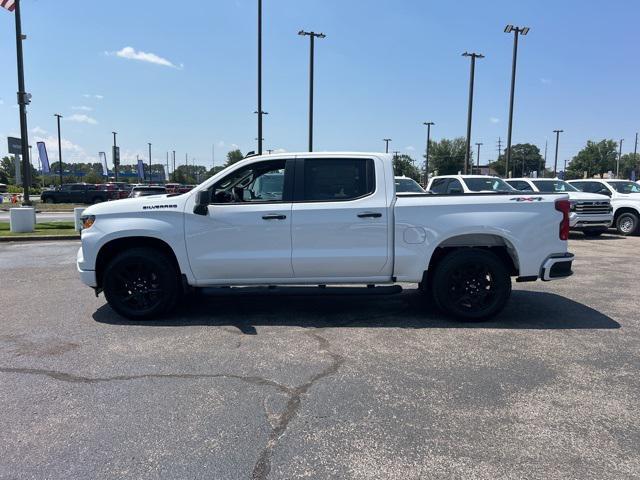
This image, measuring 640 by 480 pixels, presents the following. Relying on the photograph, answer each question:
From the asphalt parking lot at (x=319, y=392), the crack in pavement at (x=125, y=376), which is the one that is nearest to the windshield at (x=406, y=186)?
the asphalt parking lot at (x=319, y=392)

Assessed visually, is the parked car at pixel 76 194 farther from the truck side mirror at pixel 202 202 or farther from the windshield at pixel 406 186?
the truck side mirror at pixel 202 202

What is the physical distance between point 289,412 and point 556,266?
12.5 feet

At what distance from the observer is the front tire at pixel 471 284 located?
5785mm

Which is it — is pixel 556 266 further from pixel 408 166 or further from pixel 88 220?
pixel 408 166

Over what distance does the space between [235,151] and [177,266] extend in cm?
9112

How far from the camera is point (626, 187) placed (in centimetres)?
1784

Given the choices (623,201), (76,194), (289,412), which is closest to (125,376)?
(289,412)

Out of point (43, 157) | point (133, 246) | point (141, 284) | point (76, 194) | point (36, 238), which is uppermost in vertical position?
point (43, 157)

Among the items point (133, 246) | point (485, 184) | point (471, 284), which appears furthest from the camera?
point (485, 184)

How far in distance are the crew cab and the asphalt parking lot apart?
1206cm

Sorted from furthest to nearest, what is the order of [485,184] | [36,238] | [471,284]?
[485,184]
[36,238]
[471,284]

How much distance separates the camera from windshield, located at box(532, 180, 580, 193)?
17177 millimetres

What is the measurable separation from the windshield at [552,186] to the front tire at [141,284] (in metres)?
14.9

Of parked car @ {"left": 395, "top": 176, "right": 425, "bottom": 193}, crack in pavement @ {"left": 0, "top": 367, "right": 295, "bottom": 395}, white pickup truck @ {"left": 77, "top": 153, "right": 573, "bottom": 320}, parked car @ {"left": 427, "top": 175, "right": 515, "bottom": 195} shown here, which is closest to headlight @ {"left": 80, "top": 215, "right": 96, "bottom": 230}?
white pickup truck @ {"left": 77, "top": 153, "right": 573, "bottom": 320}
